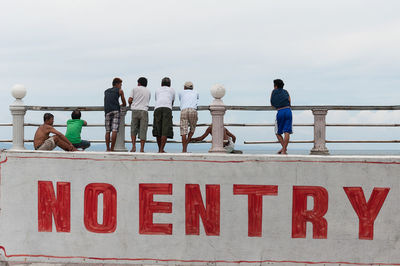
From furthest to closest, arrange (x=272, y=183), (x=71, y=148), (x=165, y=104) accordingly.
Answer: (x=165, y=104) → (x=71, y=148) → (x=272, y=183)

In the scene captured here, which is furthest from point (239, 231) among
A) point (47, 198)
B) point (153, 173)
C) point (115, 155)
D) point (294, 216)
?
point (47, 198)

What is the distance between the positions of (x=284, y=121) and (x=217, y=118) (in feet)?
5.33

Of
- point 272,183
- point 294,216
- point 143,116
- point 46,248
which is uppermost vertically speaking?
point 143,116

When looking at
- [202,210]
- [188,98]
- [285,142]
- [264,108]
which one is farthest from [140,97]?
[202,210]

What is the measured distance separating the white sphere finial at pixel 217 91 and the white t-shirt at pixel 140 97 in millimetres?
1614

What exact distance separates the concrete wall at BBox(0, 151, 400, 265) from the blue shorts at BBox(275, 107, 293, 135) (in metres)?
4.16

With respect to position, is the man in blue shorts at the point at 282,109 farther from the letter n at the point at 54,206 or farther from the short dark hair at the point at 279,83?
the letter n at the point at 54,206

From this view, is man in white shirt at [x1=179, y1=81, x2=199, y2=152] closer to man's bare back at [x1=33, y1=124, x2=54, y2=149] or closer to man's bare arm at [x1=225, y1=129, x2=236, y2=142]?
man's bare arm at [x1=225, y1=129, x2=236, y2=142]

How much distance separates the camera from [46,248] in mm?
8172

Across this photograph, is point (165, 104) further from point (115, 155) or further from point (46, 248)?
point (46, 248)

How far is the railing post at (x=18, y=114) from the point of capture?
40.2 feet

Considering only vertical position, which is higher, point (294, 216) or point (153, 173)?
point (153, 173)

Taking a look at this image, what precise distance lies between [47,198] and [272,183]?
3.74m

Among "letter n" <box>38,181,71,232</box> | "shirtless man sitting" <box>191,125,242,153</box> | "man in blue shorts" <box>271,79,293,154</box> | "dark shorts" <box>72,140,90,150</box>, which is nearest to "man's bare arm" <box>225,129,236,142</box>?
"shirtless man sitting" <box>191,125,242,153</box>
